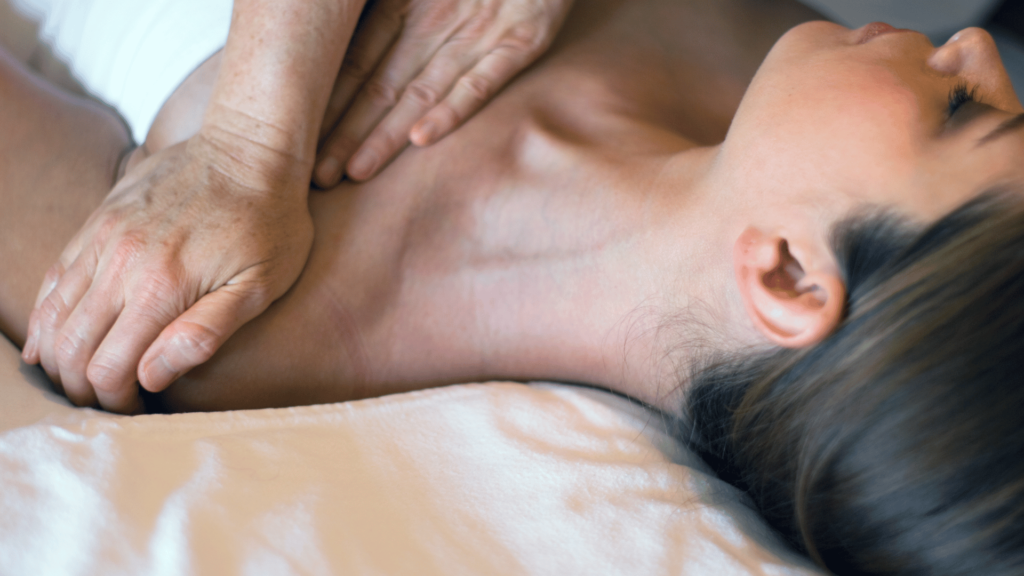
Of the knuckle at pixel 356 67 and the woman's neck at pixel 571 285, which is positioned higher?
the knuckle at pixel 356 67

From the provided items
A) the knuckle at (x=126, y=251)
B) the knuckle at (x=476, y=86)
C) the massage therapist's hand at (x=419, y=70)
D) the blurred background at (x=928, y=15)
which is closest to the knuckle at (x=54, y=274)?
the knuckle at (x=126, y=251)

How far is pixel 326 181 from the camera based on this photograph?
863 mm

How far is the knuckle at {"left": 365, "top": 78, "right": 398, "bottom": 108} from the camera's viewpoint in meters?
0.93

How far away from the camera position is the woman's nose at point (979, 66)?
775 mm

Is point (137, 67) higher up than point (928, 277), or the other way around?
point (928, 277)

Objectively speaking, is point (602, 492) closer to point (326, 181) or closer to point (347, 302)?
point (347, 302)

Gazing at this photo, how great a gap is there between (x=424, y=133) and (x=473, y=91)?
0.35 feet

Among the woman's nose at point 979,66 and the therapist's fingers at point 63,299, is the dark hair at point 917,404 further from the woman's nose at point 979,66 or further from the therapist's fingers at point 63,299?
the therapist's fingers at point 63,299

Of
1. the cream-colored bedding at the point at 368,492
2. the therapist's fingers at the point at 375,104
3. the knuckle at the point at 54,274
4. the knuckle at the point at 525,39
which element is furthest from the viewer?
the knuckle at the point at 525,39

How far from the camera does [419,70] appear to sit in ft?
3.17

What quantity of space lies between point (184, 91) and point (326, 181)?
0.33 meters

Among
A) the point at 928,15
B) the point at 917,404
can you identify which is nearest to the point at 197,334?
the point at 917,404

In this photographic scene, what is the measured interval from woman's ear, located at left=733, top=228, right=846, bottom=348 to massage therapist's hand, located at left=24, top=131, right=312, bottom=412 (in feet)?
1.72

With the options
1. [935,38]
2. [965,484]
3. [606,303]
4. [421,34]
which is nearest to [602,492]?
[606,303]
